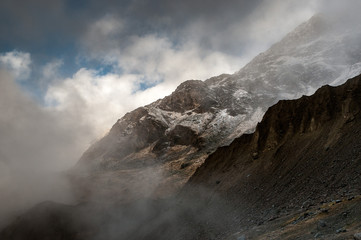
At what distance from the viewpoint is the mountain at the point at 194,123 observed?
115250 millimetres

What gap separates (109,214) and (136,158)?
91044 mm

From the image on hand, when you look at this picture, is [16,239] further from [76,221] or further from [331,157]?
[331,157]

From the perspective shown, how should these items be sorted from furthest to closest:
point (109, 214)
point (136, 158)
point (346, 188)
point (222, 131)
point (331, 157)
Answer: point (136, 158), point (222, 131), point (109, 214), point (331, 157), point (346, 188)

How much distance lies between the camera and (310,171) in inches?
1155

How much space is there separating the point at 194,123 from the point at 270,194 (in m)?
129

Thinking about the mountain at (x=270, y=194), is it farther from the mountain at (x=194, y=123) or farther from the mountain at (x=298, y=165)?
the mountain at (x=194, y=123)

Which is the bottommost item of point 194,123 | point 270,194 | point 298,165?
point 270,194

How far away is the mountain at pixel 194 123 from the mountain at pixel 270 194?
35.5 metres

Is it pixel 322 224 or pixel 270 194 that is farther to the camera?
pixel 270 194

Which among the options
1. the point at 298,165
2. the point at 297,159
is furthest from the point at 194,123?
the point at 298,165

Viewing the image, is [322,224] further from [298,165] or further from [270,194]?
[298,165]

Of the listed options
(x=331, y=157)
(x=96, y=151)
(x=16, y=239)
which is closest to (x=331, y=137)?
(x=331, y=157)

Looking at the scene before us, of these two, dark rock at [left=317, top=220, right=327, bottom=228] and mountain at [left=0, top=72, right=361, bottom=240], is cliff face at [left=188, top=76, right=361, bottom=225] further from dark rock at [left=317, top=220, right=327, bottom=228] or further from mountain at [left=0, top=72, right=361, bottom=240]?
dark rock at [left=317, top=220, right=327, bottom=228]

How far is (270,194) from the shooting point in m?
30.6
